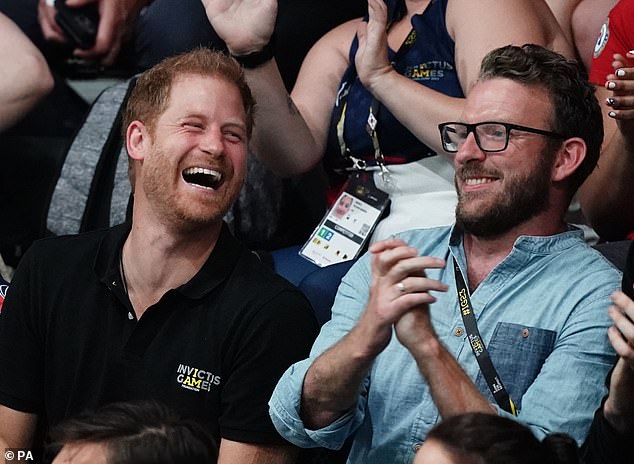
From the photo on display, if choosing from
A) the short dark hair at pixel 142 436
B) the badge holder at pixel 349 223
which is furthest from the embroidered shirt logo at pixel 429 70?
the short dark hair at pixel 142 436

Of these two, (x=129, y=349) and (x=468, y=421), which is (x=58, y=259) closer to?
(x=129, y=349)

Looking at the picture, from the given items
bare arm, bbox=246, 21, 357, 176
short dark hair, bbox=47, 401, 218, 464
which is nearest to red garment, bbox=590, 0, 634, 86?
bare arm, bbox=246, 21, 357, 176

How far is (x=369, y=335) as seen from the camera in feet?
6.08

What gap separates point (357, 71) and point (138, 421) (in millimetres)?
1203

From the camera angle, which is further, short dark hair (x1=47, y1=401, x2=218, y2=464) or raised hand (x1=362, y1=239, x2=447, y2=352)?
raised hand (x1=362, y1=239, x2=447, y2=352)

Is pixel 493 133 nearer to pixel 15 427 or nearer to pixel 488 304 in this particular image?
pixel 488 304

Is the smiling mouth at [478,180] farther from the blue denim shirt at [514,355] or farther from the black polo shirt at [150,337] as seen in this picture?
the black polo shirt at [150,337]

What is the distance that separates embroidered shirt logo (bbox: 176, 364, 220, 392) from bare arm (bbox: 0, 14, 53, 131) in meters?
1.18

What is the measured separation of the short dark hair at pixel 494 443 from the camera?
1472 mm

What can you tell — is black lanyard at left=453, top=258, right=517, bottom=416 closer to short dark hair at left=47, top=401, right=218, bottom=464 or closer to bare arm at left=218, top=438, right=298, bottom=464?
bare arm at left=218, top=438, right=298, bottom=464

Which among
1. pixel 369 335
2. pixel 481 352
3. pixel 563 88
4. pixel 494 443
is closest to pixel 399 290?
pixel 369 335

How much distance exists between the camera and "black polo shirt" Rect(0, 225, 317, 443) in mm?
2146

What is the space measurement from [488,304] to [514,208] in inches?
7.5

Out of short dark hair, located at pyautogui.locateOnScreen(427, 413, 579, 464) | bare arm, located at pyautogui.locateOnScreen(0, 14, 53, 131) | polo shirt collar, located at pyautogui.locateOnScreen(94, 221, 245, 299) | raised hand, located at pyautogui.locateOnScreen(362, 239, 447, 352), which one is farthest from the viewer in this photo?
bare arm, located at pyautogui.locateOnScreen(0, 14, 53, 131)
